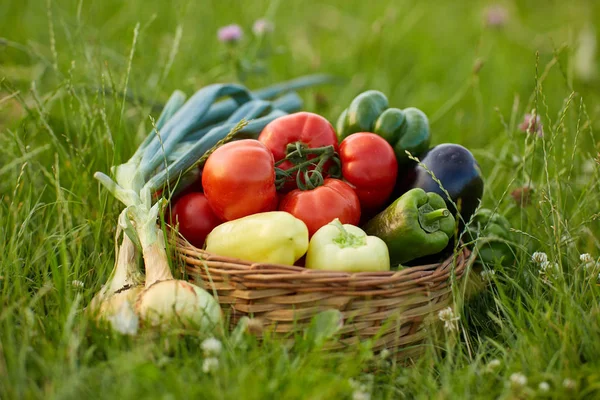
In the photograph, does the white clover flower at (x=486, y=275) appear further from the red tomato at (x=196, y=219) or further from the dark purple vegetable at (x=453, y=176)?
the red tomato at (x=196, y=219)

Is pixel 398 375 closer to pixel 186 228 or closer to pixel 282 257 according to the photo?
pixel 282 257

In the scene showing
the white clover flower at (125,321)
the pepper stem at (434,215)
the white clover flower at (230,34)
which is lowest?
the white clover flower at (125,321)

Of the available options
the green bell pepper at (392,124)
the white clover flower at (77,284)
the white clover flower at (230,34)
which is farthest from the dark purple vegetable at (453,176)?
the white clover flower at (230,34)

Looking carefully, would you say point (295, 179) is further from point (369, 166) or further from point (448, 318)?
point (448, 318)

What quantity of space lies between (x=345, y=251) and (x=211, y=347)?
1.75 feet

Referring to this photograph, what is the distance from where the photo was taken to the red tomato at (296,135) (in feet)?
7.93

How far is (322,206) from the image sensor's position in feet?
7.20

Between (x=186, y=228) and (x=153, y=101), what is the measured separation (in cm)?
122

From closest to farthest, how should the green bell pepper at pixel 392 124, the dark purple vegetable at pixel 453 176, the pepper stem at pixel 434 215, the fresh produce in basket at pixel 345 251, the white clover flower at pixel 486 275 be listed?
the fresh produce in basket at pixel 345 251 < the pepper stem at pixel 434 215 < the white clover flower at pixel 486 275 < the dark purple vegetable at pixel 453 176 < the green bell pepper at pixel 392 124

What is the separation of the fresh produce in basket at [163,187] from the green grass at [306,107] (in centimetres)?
10

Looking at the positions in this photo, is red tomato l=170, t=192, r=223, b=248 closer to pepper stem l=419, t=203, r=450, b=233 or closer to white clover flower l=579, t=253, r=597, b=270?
pepper stem l=419, t=203, r=450, b=233

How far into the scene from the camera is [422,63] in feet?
15.9

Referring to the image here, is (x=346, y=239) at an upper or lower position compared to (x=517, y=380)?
upper

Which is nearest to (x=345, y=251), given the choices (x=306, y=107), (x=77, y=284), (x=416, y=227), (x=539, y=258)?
(x=416, y=227)
